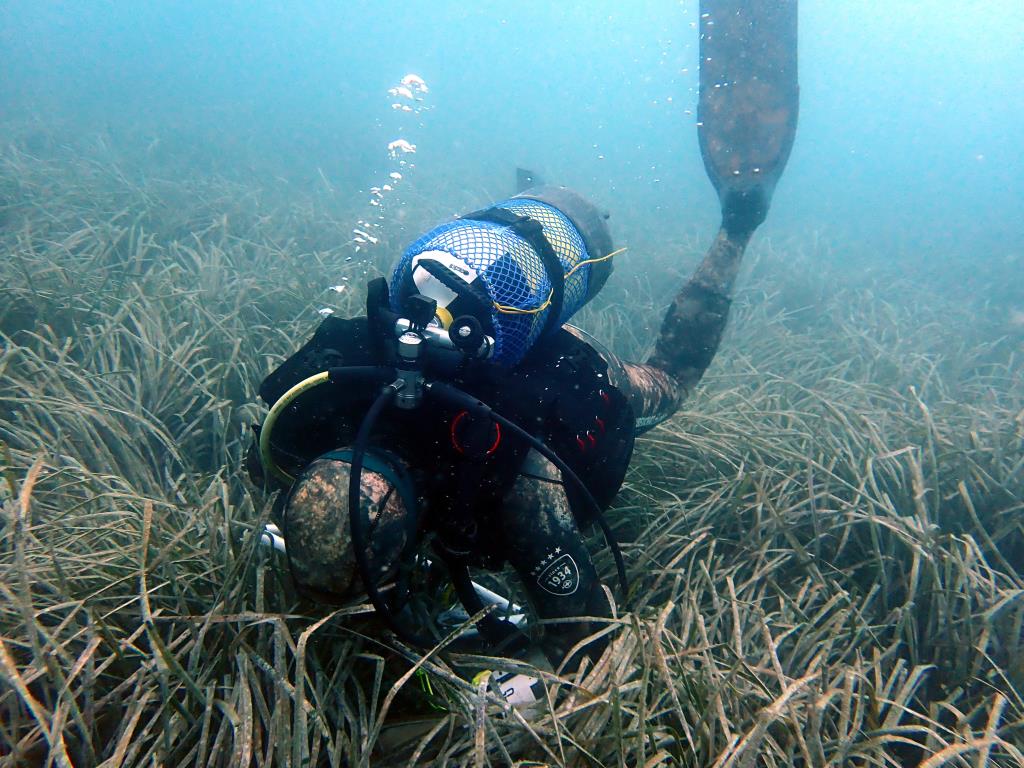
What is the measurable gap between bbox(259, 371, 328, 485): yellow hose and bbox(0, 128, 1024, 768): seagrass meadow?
0.12 m

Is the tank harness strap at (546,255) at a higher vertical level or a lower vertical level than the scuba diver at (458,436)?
higher

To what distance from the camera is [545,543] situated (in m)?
1.39

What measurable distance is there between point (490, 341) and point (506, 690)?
911mm

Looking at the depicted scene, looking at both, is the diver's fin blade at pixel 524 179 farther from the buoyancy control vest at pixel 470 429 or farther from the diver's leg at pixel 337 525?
the diver's leg at pixel 337 525

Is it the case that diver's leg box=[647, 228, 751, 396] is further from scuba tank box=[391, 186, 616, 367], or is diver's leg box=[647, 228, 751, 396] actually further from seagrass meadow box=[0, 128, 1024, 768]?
scuba tank box=[391, 186, 616, 367]

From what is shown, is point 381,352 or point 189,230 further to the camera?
point 189,230

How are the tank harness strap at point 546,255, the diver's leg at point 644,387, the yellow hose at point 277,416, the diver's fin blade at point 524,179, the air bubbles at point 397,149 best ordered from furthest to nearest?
the air bubbles at point 397,149 < the diver's fin blade at point 524,179 < the diver's leg at point 644,387 < the tank harness strap at point 546,255 < the yellow hose at point 277,416

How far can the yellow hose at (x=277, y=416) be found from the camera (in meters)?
1.21

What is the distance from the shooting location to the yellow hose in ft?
3.96

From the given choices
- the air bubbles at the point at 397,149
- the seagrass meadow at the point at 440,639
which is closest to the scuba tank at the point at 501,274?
the seagrass meadow at the point at 440,639

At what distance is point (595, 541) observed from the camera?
2273mm

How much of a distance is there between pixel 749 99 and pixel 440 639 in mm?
3524

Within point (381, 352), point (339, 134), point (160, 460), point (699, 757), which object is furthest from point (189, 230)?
point (339, 134)

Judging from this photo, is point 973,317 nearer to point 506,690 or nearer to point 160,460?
point 506,690
